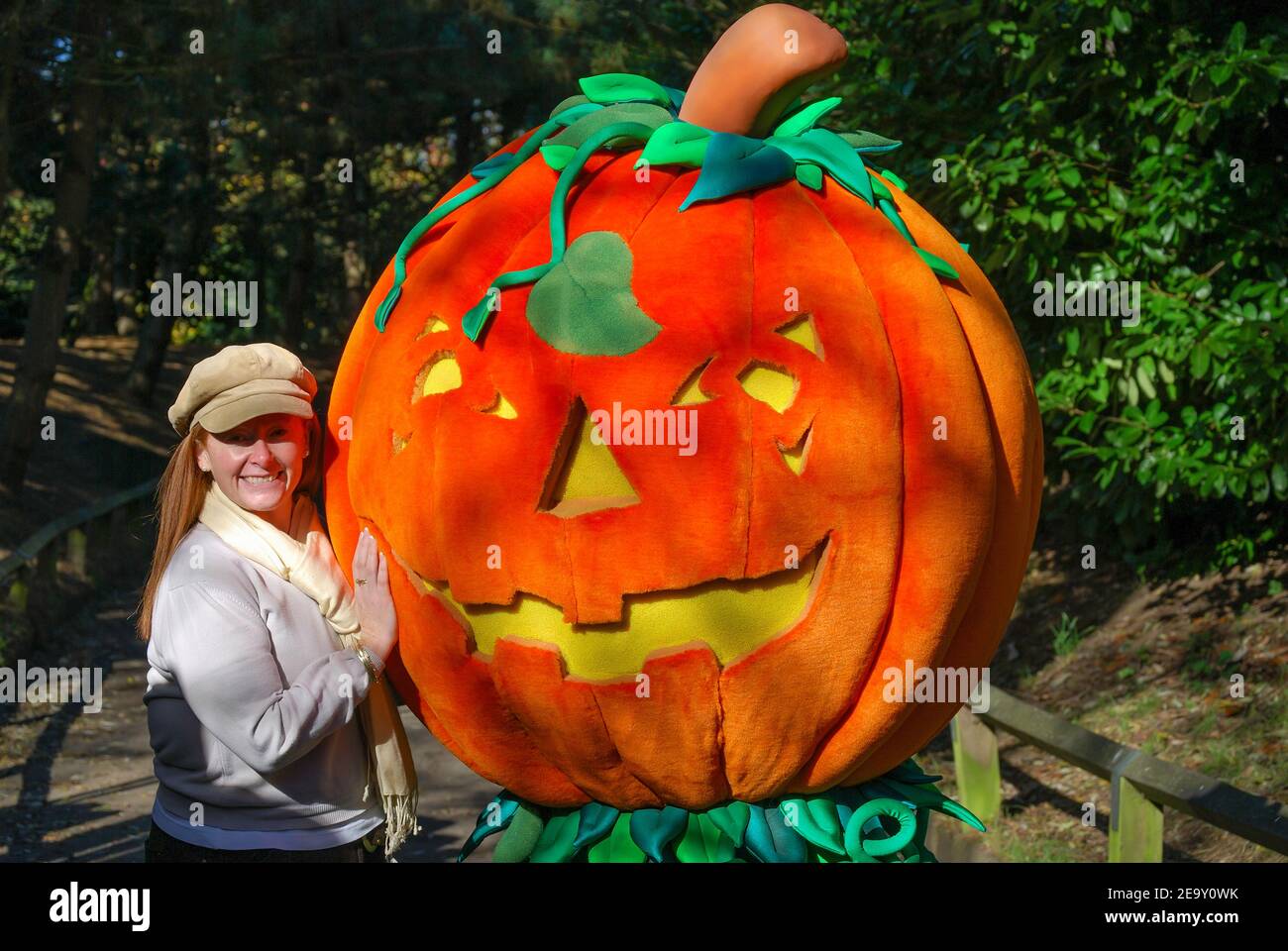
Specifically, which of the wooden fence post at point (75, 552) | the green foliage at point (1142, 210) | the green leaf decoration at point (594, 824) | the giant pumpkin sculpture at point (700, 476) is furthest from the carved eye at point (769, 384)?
the wooden fence post at point (75, 552)

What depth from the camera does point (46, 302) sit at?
1152 centimetres

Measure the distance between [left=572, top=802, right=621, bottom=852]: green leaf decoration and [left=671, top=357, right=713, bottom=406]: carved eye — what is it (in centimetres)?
83

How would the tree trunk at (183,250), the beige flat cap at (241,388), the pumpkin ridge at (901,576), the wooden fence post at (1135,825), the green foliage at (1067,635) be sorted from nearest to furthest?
the pumpkin ridge at (901,576)
the beige flat cap at (241,388)
the wooden fence post at (1135,825)
the green foliage at (1067,635)
the tree trunk at (183,250)

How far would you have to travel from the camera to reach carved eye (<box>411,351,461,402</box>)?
A: 2.52m

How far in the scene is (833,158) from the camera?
2635 mm

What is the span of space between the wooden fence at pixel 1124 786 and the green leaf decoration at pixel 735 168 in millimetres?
2448

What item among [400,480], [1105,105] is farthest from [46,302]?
[400,480]

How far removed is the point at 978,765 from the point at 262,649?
4.18 meters

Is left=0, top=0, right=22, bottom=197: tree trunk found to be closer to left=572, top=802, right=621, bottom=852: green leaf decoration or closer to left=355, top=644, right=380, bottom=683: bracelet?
left=355, top=644, right=380, bottom=683: bracelet

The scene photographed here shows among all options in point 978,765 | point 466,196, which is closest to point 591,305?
point 466,196

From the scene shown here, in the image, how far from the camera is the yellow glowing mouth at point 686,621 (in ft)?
7.82

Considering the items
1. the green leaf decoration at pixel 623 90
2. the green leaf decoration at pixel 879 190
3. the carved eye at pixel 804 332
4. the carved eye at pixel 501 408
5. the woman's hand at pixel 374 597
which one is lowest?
the woman's hand at pixel 374 597

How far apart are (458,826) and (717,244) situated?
4759 millimetres

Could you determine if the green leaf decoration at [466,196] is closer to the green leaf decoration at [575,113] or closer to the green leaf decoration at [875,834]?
the green leaf decoration at [575,113]
